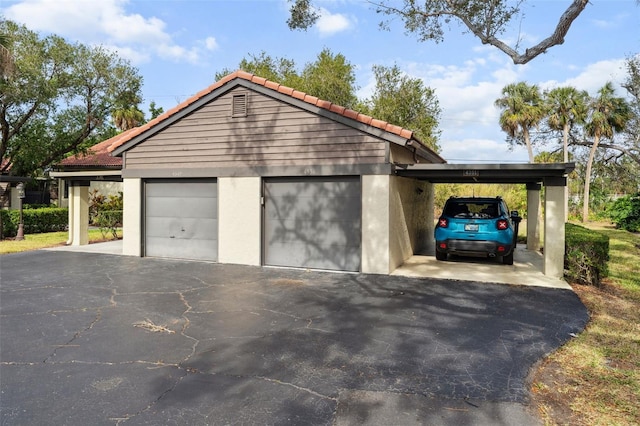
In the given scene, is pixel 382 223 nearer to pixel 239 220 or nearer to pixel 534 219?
pixel 239 220

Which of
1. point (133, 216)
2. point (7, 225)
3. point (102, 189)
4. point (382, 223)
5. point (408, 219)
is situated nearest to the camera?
point (382, 223)

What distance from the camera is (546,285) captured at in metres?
8.04

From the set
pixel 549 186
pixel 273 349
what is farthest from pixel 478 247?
pixel 273 349

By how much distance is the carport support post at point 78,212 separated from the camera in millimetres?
14094

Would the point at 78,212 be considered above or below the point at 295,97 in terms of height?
below

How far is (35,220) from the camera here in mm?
18234

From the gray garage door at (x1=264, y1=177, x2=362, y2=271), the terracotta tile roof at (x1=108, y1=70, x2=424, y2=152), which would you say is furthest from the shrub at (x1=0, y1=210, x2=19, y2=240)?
the gray garage door at (x1=264, y1=177, x2=362, y2=271)

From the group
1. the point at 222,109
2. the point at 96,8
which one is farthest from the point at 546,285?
the point at 96,8

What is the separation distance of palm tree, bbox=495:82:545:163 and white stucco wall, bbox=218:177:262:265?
1121 inches

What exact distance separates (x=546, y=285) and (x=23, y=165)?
76.1ft

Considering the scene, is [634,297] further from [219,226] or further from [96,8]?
[96,8]

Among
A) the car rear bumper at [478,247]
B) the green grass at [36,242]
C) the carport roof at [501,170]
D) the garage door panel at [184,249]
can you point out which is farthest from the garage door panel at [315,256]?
the green grass at [36,242]

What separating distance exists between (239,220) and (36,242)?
32.3 ft

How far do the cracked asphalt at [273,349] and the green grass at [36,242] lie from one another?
→ 6.14 metres
